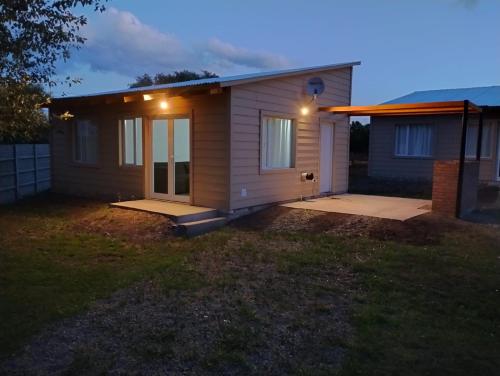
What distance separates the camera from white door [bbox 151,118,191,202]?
934 centimetres

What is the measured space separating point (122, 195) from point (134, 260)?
482cm

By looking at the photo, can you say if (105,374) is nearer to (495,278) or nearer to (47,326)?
(47,326)

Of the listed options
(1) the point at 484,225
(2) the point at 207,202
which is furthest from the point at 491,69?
(2) the point at 207,202

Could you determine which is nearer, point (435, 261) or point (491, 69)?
point (435, 261)

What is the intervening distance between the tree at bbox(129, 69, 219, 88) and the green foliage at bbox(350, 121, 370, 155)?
1223cm

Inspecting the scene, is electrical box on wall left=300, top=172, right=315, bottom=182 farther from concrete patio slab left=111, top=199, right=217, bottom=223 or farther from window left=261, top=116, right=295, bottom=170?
concrete patio slab left=111, top=199, right=217, bottom=223

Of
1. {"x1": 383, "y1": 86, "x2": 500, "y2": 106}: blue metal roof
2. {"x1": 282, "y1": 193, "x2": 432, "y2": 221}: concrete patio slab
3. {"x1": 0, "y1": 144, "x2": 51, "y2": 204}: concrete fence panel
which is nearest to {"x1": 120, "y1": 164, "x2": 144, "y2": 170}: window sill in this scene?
{"x1": 282, "y1": 193, "x2": 432, "y2": 221}: concrete patio slab

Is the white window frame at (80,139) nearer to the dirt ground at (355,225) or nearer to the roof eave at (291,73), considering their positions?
the roof eave at (291,73)

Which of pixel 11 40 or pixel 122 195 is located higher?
pixel 11 40

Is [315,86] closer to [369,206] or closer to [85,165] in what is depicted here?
[369,206]

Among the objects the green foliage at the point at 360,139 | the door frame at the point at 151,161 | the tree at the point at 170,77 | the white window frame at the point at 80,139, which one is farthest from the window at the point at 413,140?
the tree at the point at 170,77

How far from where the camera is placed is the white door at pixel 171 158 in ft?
30.6

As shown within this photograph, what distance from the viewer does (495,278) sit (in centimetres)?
527

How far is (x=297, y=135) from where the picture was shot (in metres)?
10.2
